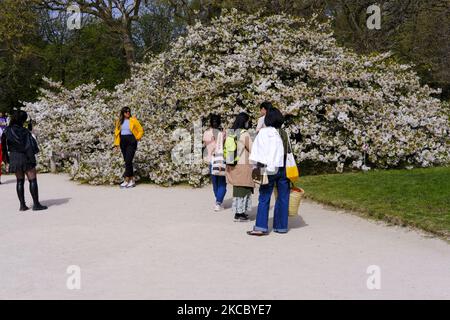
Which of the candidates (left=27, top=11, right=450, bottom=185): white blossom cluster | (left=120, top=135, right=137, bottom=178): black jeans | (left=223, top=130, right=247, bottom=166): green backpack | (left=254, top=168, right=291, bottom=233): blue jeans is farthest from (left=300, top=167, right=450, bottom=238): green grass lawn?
(left=120, top=135, right=137, bottom=178): black jeans

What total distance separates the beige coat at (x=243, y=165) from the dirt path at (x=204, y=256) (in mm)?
657

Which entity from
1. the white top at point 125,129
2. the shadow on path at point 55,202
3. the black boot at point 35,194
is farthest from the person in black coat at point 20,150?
the white top at point 125,129

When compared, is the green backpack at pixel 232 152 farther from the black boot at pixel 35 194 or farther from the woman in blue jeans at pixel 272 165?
the black boot at pixel 35 194

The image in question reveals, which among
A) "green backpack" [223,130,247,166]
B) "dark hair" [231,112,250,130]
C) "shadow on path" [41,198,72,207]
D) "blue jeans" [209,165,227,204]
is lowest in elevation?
"shadow on path" [41,198,72,207]

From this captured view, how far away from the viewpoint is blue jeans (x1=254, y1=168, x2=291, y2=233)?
24.0ft

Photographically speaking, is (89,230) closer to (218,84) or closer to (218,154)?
(218,154)

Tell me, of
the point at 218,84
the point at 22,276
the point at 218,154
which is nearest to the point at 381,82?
the point at 218,84

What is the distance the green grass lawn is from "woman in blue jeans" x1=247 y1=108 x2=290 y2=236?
1.71m

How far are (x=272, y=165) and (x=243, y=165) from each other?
39.9 inches

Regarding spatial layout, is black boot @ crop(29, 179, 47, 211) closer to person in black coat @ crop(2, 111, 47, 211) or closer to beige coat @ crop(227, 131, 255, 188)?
person in black coat @ crop(2, 111, 47, 211)

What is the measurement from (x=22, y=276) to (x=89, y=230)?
2283mm

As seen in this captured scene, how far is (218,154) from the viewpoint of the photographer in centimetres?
909

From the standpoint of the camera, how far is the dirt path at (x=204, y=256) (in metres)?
4.96

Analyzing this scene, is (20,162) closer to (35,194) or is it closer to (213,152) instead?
(35,194)
